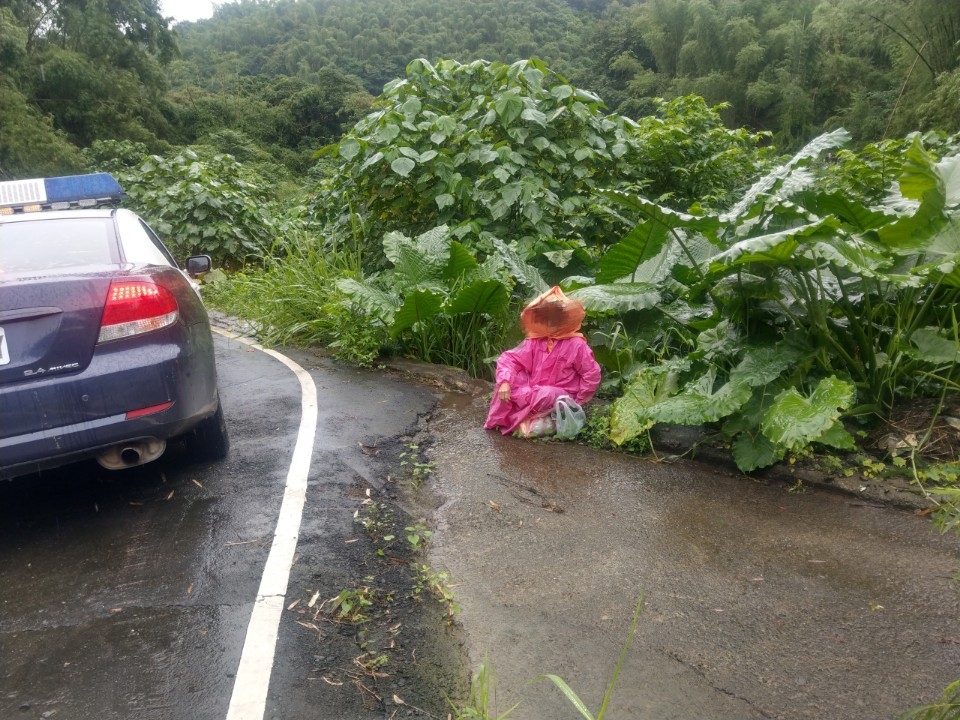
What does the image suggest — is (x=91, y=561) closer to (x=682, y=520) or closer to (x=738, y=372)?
(x=682, y=520)

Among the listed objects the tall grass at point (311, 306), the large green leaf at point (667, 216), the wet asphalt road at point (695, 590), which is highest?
the large green leaf at point (667, 216)

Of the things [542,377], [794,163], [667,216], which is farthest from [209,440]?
[794,163]

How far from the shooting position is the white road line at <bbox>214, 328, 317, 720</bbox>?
8.31 ft

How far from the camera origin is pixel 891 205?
5.05 m

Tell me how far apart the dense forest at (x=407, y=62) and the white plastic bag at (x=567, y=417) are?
19.0 m

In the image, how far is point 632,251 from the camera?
5.43 m

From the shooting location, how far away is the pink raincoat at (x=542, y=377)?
205 inches

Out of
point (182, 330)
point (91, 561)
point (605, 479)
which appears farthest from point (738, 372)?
point (91, 561)

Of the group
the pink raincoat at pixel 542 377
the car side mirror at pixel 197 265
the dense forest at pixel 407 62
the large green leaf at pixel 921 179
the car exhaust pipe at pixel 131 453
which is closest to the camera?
the car exhaust pipe at pixel 131 453

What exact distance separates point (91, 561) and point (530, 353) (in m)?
2.85

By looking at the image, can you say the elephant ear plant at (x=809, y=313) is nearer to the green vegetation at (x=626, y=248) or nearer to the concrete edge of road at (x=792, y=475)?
the green vegetation at (x=626, y=248)

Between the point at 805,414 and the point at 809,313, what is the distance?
31.0 inches

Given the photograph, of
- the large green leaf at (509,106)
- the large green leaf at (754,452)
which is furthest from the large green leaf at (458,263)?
the large green leaf at (754,452)

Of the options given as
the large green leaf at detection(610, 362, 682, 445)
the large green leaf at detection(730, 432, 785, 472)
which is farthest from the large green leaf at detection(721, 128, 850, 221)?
the large green leaf at detection(730, 432, 785, 472)
